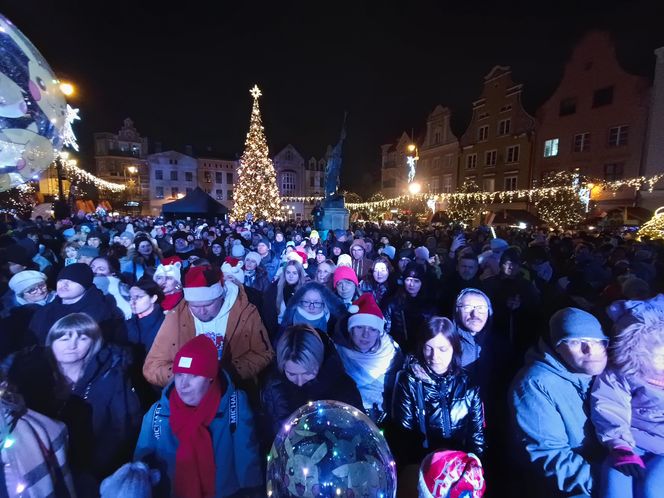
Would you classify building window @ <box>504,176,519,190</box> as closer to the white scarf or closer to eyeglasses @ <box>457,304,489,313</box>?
eyeglasses @ <box>457,304,489,313</box>

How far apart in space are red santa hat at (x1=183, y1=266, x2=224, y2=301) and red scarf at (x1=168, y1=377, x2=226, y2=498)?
904 millimetres

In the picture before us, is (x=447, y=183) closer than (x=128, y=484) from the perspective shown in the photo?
No

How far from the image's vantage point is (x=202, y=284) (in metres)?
2.96

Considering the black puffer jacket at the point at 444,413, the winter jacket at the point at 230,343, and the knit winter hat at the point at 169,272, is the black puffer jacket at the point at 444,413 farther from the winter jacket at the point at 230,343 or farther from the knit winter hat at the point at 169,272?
the knit winter hat at the point at 169,272

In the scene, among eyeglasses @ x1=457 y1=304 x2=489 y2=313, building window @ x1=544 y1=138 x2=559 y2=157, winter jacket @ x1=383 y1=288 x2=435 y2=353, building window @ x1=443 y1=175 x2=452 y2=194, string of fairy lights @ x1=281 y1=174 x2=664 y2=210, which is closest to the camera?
eyeglasses @ x1=457 y1=304 x2=489 y2=313

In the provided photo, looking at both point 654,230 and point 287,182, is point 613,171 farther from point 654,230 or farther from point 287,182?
point 287,182

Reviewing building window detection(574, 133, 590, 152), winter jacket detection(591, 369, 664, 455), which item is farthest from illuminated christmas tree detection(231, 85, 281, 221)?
winter jacket detection(591, 369, 664, 455)

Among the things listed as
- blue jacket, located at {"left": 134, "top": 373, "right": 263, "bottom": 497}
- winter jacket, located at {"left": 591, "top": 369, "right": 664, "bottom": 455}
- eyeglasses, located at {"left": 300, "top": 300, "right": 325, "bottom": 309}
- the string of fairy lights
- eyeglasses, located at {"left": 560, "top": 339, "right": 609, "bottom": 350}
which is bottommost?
blue jacket, located at {"left": 134, "top": 373, "right": 263, "bottom": 497}

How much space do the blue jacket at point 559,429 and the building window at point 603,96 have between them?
30257 millimetres

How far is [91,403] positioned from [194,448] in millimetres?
923

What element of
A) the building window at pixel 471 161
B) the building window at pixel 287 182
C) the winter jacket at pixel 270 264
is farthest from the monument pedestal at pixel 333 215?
the building window at pixel 287 182

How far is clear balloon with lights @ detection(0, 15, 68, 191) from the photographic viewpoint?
1.90 meters

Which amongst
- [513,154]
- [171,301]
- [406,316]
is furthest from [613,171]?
[171,301]

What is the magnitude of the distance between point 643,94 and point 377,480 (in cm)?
3076
